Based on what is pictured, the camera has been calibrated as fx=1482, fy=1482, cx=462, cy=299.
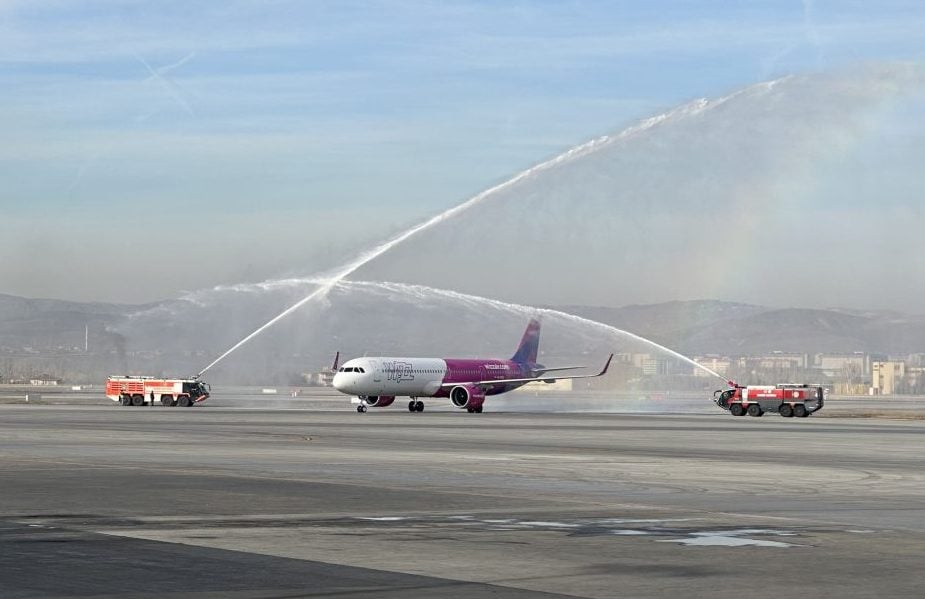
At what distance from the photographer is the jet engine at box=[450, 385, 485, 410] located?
384 ft

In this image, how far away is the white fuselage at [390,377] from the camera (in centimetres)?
11238

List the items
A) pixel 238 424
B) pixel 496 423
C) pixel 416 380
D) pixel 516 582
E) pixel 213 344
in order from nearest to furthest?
pixel 516 582, pixel 238 424, pixel 496 423, pixel 416 380, pixel 213 344

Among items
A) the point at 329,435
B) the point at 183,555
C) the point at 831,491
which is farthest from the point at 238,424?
the point at 183,555

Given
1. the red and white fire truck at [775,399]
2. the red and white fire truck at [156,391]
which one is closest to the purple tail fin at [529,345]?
the red and white fire truck at [775,399]

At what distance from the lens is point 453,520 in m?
27.5

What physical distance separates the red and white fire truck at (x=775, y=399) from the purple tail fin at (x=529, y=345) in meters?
21.2

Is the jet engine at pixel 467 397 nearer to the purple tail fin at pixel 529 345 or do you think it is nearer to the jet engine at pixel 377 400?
the jet engine at pixel 377 400

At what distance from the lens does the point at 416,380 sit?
383ft

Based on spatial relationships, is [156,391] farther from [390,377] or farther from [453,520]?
[453,520]

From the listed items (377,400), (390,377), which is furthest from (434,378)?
(390,377)

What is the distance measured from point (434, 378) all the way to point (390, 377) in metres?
5.44

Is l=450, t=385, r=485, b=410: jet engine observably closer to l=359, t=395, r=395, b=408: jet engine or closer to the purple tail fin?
l=359, t=395, r=395, b=408: jet engine

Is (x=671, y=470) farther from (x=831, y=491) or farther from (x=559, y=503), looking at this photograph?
(x=559, y=503)

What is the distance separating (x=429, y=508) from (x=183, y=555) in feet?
29.5
